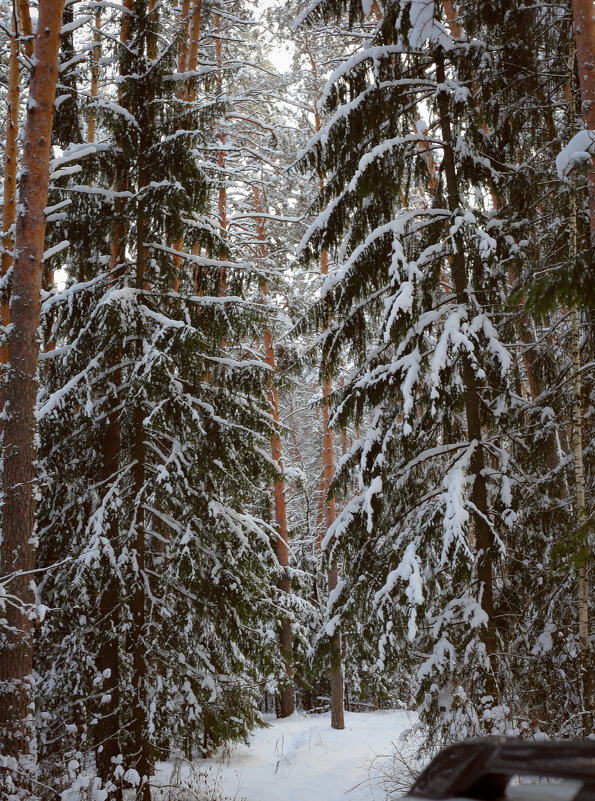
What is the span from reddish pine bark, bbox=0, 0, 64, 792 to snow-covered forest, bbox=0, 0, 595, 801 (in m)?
0.03

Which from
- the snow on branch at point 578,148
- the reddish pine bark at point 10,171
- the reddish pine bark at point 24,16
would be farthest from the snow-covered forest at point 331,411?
the reddish pine bark at point 10,171

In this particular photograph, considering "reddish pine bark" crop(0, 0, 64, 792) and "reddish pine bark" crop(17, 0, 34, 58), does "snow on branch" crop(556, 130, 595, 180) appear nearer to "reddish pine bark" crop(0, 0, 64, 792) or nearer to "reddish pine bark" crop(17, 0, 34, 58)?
"reddish pine bark" crop(0, 0, 64, 792)

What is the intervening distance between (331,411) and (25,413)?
384 cm

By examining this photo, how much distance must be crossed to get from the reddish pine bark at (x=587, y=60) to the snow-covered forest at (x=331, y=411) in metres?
0.02

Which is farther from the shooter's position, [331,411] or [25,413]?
[331,411]

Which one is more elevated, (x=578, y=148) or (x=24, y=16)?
(x=24, y=16)

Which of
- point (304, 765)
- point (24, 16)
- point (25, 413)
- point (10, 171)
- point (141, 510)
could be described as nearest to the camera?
point (25, 413)

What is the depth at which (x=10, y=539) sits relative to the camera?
5832 millimetres

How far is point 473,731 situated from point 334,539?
2.57m

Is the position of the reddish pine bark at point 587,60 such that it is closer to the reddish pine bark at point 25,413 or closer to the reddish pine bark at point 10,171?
the reddish pine bark at point 25,413

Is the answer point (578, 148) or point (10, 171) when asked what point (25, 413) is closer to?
point (578, 148)

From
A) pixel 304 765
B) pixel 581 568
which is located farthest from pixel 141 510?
pixel 304 765

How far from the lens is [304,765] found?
10805 millimetres

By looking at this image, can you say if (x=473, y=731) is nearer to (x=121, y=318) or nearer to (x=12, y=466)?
(x=12, y=466)
